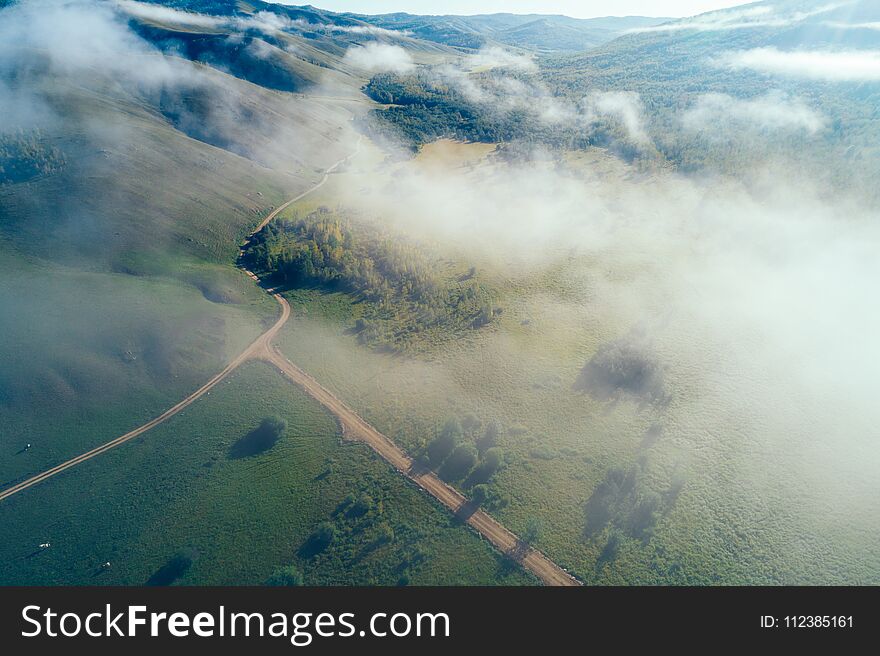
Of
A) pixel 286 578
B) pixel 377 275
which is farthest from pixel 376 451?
pixel 377 275

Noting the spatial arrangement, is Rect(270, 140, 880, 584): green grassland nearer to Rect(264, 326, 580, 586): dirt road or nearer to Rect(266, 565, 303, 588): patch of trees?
Rect(264, 326, 580, 586): dirt road

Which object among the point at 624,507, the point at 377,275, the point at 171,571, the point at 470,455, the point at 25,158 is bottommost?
the point at 171,571

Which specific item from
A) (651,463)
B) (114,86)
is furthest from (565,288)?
A: (114,86)

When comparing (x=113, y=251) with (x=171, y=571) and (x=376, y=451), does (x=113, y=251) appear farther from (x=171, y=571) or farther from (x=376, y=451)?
(x=376, y=451)

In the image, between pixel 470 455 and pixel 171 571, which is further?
pixel 470 455

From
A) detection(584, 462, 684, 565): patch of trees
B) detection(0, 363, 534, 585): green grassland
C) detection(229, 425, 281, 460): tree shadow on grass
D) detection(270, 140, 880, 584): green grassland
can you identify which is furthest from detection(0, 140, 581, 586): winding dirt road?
detection(229, 425, 281, 460): tree shadow on grass

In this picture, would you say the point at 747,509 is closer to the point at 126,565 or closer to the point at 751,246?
the point at 126,565

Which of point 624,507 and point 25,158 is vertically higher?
point 25,158
